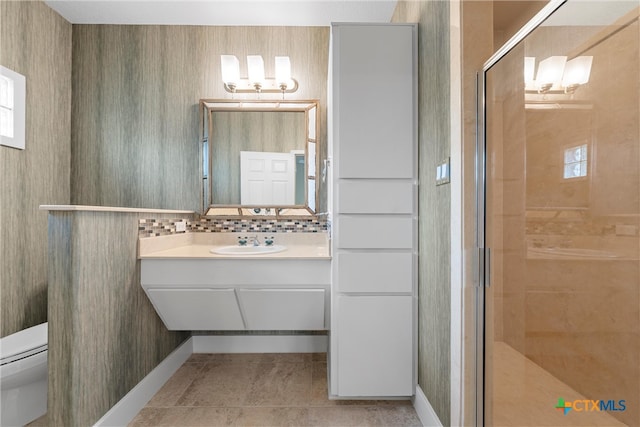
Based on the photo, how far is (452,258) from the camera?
131 cm

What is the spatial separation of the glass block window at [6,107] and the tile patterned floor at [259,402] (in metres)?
1.86

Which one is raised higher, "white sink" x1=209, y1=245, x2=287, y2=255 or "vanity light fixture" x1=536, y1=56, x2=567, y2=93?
"vanity light fixture" x1=536, y1=56, x2=567, y2=93

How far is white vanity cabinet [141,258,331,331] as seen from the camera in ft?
6.04

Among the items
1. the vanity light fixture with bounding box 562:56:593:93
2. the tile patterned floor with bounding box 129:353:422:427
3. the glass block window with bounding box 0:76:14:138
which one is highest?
the glass block window with bounding box 0:76:14:138

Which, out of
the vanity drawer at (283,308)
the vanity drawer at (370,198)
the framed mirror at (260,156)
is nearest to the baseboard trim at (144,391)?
the vanity drawer at (283,308)

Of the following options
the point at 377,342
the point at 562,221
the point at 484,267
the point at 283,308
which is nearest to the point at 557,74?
the point at 562,221

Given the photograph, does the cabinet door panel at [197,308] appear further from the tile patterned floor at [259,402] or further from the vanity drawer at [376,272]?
the vanity drawer at [376,272]

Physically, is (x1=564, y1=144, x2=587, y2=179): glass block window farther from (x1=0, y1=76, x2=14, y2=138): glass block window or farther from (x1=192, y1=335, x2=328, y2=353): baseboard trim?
(x1=0, y1=76, x2=14, y2=138): glass block window

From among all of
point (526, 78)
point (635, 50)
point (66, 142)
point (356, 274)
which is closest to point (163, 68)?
point (66, 142)

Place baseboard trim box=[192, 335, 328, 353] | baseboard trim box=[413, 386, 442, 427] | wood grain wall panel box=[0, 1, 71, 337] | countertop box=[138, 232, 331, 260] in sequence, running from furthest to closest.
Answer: baseboard trim box=[192, 335, 328, 353], countertop box=[138, 232, 331, 260], wood grain wall panel box=[0, 1, 71, 337], baseboard trim box=[413, 386, 442, 427]

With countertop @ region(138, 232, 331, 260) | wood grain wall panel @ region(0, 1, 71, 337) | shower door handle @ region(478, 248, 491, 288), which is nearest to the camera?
shower door handle @ region(478, 248, 491, 288)

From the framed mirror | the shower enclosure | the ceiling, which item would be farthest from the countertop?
the ceiling

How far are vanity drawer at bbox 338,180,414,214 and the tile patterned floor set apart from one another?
1074 mm

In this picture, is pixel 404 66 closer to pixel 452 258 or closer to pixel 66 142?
pixel 452 258
